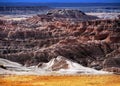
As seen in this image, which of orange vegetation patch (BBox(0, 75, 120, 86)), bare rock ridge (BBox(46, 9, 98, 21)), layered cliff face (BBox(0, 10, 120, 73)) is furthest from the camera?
bare rock ridge (BBox(46, 9, 98, 21))

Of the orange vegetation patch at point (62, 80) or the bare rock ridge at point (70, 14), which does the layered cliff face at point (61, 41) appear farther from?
the orange vegetation patch at point (62, 80)

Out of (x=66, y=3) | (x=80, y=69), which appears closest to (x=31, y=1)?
(x=66, y=3)

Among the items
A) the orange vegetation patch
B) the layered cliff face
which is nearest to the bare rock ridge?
the layered cliff face

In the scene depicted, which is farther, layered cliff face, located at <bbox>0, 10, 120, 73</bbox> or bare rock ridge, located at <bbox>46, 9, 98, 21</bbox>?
bare rock ridge, located at <bbox>46, 9, 98, 21</bbox>

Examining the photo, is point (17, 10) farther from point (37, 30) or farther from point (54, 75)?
point (54, 75)

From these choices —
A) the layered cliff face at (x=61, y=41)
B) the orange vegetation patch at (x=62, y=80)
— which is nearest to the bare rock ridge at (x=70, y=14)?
the layered cliff face at (x=61, y=41)

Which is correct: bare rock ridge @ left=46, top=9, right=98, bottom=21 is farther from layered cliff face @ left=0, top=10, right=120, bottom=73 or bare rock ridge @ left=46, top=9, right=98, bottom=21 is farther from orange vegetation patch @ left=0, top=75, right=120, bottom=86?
orange vegetation patch @ left=0, top=75, right=120, bottom=86
